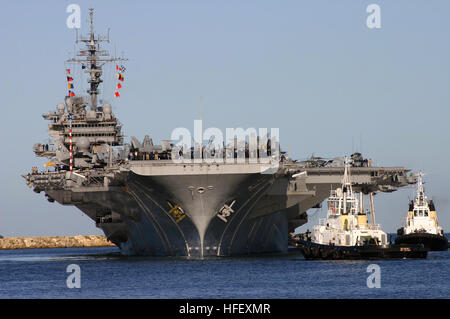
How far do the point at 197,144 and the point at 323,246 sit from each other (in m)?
8.14

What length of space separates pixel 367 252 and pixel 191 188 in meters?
8.82

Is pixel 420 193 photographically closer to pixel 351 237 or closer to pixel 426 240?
pixel 426 240

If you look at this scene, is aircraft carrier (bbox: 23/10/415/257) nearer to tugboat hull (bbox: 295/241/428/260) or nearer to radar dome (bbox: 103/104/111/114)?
radar dome (bbox: 103/104/111/114)

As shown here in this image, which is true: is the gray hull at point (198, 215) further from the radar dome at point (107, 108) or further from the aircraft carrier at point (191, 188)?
the radar dome at point (107, 108)

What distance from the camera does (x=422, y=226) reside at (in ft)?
203

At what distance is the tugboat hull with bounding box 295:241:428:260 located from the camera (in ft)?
147

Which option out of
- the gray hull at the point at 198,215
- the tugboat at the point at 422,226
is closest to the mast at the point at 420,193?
the tugboat at the point at 422,226

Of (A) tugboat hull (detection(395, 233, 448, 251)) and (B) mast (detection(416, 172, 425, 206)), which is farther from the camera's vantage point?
(B) mast (detection(416, 172, 425, 206))

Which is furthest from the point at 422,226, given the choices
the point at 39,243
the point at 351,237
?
the point at 39,243

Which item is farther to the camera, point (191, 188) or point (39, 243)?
point (39, 243)

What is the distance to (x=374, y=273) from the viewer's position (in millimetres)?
37469

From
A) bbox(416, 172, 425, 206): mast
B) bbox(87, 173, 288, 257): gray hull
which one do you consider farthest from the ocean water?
bbox(416, 172, 425, 206): mast

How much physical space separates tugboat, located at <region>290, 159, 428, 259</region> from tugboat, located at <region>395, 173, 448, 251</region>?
41.6 ft
